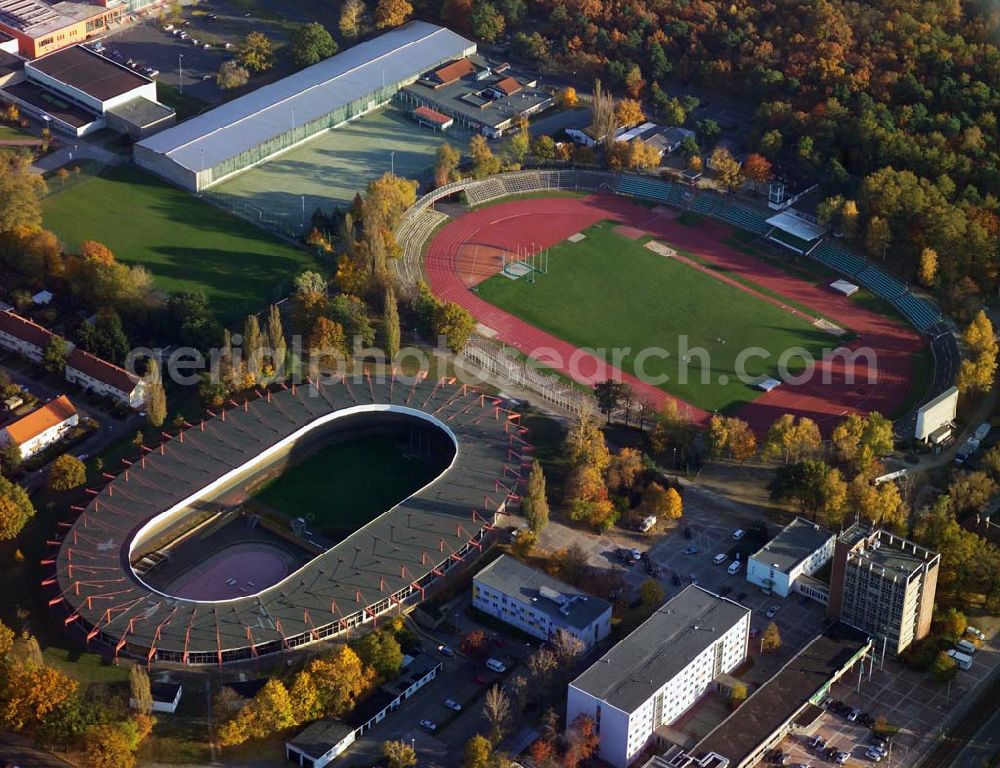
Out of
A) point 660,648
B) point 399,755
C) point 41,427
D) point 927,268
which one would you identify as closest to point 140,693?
point 399,755

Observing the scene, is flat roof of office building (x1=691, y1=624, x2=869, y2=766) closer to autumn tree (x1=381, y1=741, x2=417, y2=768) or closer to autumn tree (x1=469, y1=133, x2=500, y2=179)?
autumn tree (x1=381, y1=741, x2=417, y2=768)

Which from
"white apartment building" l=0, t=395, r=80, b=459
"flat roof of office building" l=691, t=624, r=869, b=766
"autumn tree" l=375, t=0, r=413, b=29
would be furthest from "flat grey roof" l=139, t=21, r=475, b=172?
"flat roof of office building" l=691, t=624, r=869, b=766

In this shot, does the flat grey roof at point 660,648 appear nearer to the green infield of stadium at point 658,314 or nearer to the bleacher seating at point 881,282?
the green infield of stadium at point 658,314

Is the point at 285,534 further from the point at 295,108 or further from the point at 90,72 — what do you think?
the point at 90,72

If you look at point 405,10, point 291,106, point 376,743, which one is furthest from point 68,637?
point 405,10

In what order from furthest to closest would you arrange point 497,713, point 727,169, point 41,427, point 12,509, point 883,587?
1. point 727,169
2. point 41,427
3. point 12,509
4. point 883,587
5. point 497,713
